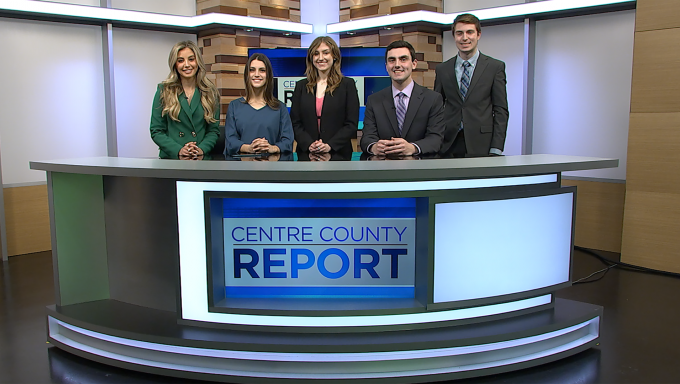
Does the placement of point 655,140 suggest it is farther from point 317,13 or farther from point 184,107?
point 317,13

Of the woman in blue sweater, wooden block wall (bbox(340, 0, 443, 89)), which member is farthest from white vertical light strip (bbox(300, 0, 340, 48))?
the woman in blue sweater

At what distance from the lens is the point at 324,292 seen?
2.48 metres

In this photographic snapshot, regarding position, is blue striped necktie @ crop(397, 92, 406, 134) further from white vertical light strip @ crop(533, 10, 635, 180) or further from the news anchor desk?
white vertical light strip @ crop(533, 10, 635, 180)

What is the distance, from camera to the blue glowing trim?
97.6 inches

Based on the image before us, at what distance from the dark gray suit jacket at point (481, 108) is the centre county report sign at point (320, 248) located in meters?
→ 1.41

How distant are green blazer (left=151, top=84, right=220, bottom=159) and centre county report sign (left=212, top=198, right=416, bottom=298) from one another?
3.57 ft

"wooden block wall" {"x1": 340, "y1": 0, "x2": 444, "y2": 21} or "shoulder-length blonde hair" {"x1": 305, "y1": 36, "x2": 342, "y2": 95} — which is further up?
"wooden block wall" {"x1": 340, "y1": 0, "x2": 444, "y2": 21}

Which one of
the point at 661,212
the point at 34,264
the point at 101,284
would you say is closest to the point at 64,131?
the point at 34,264

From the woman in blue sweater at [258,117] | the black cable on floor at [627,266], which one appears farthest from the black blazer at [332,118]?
the black cable on floor at [627,266]

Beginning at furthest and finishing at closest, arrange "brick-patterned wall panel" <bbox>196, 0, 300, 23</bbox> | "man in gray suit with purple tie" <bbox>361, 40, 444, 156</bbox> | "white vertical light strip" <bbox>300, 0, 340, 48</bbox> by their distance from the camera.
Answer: "white vertical light strip" <bbox>300, 0, 340, 48</bbox>
"brick-patterned wall panel" <bbox>196, 0, 300, 23</bbox>
"man in gray suit with purple tie" <bbox>361, 40, 444, 156</bbox>

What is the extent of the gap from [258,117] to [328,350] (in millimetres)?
1635

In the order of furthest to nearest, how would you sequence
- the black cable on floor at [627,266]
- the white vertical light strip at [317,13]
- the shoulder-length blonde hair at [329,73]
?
1. the white vertical light strip at [317,13]
2. the black cable on floor at [627,266]
3. the shoulder-length blonde hair at [329,73]

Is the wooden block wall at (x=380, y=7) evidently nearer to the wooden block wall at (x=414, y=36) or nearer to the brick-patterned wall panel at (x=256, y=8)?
the wooden block wall at (x=414, y=36)

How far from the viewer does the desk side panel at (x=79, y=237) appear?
9.12 feet
